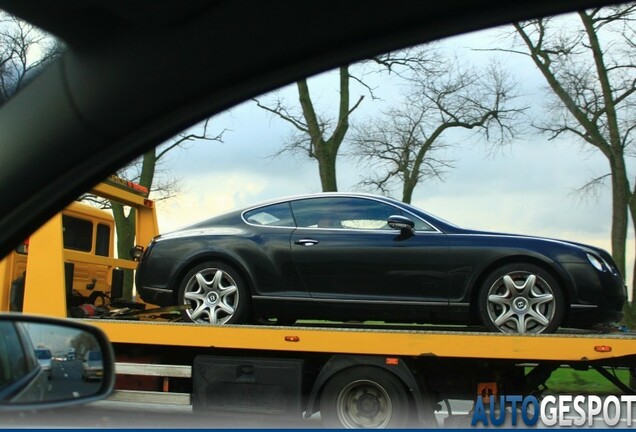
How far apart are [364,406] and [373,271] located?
1048 mm

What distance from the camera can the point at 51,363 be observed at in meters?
1.97

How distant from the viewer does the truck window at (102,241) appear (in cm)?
752

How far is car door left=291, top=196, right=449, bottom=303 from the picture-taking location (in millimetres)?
5488

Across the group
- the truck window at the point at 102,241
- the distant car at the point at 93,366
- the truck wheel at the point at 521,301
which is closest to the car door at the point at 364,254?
the truck wheel at the point at 521,301

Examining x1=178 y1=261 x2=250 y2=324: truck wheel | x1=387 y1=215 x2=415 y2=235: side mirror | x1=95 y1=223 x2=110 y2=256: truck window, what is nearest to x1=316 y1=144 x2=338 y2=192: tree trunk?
x1=387 y1=215 x2=415 y2=235: side mirror

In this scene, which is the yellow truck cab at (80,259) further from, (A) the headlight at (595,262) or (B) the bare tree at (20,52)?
(B) the bare tree at (20,52)

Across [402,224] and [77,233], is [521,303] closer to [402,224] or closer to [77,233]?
[402,224]

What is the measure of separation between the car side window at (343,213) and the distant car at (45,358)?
3.84m

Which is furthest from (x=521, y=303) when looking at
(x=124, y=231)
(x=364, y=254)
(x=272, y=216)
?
(x=124, y=231)

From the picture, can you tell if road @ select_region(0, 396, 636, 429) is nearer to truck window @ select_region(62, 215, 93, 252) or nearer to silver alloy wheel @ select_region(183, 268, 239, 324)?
silver alloy wheel @ select_region(183, 268, 239, 324)

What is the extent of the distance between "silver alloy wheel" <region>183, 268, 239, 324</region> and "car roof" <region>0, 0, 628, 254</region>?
3995 millimetres

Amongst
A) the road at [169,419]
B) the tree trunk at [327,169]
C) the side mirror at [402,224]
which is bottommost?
the road at [169,419]

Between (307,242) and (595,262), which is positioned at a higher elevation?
(307,242)

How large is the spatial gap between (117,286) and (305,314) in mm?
2541
